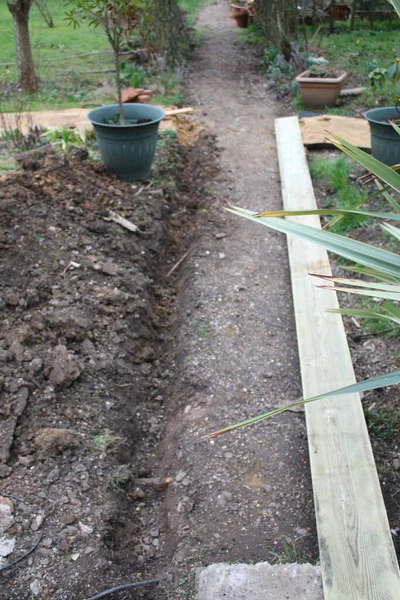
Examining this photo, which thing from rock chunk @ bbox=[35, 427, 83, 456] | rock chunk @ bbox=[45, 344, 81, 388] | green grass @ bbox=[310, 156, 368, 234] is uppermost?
green grass @ bbox=[310, 156, 368, 234]

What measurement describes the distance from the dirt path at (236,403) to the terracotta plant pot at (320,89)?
6.60 ft

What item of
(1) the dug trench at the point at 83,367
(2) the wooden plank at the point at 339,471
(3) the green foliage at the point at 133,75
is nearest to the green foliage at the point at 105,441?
(1) the dug trench at the point at 83,367

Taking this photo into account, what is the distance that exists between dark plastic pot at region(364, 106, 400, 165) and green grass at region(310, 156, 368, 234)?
0.33m

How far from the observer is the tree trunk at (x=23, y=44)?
7117mm

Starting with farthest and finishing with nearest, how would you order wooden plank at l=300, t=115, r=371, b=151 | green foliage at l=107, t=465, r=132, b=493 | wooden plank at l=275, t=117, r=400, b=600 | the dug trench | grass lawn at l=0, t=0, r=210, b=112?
grass lawn at l=0, t=0, r=210, b=112
wooden plank at l=300, t=115, r=371, b=151
green foliage at l=107, t=465, r=132, b=493
the dug trench
wooden plank at l=275, t=117, r=400, b=600

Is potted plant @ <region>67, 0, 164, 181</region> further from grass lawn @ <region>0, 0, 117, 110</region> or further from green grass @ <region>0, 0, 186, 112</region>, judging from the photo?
grass lawn @ <region>0, 0, 117, 110</region>

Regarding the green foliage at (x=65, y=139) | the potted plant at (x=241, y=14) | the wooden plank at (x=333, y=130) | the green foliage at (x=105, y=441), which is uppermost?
the potted plant at (x=241, y=14)

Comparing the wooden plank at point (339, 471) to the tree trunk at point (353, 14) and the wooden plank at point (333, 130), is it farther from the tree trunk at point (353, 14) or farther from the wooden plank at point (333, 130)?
the tree trunk at point (353, 14)

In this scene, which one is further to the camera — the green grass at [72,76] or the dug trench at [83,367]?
the green grass at [72,76]

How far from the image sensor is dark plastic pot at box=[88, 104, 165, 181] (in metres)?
4.66

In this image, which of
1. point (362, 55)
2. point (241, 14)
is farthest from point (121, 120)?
point (241, 14)

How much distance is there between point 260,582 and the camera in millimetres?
1991

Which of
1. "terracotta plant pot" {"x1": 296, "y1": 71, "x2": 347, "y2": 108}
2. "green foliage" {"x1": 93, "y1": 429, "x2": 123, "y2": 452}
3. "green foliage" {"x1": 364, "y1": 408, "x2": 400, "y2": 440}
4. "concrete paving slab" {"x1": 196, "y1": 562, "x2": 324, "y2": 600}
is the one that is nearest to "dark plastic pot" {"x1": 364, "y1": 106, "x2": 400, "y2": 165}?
"terracotta plant pot" {"x1": 296, "y1": 71, "x2": 347, "y2": 108}

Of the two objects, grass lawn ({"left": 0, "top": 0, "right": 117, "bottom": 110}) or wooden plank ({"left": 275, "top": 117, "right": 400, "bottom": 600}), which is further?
grass lawn ({"left": 0, "top": 0, "right": 117, "bottom": 110})
